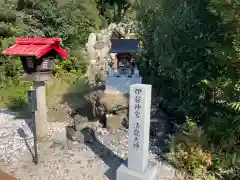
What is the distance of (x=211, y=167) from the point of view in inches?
195

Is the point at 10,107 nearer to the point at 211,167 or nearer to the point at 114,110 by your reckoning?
the point at 114,110

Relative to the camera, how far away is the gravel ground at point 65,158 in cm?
485

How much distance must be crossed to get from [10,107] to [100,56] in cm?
380

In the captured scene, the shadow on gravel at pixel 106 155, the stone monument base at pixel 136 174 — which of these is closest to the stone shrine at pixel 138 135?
the stone monument base at pixel 136 174

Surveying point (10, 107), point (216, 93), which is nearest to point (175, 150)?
point (216, 93)

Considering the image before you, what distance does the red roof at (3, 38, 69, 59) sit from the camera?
202 inches

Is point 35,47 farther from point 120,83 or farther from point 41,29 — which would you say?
point 41,29

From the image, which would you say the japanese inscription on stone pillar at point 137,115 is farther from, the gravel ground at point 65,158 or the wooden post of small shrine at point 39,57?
the wooden post of small shrine at point 39,57

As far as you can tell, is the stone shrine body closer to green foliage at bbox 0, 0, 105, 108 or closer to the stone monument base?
the stone monument base

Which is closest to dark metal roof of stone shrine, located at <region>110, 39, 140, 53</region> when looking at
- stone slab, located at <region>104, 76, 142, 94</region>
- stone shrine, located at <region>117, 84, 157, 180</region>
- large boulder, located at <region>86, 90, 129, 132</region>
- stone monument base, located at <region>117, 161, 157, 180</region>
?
stone slab, located at <region>104, 76, 142, 94</region>

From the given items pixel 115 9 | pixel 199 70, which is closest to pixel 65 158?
pixel 199 70

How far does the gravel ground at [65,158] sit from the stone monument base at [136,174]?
34 cm

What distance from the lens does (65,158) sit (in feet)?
17.5

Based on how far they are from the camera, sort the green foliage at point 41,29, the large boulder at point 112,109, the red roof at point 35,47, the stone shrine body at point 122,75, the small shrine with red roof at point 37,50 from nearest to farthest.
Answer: the red roof at point 35,47 → the small shrine with red roof at point 37,50 → the large boulder at point 112,109 → the stone shrine body at point 122,75 → the green foliage at point 41,29
